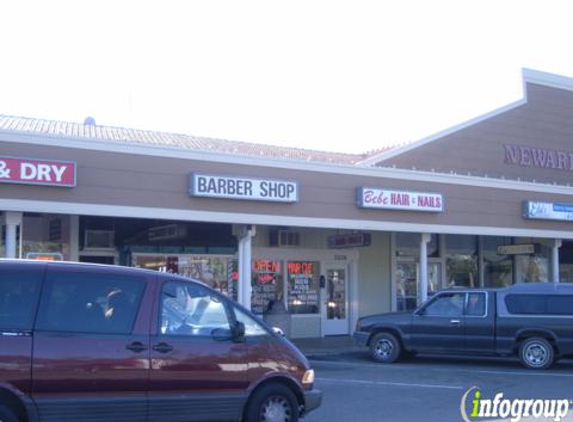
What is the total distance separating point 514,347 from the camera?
15461 mm

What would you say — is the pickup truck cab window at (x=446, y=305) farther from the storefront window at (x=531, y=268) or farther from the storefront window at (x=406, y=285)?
the storefront window at (x=531, y=268)

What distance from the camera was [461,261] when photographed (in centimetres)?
2486

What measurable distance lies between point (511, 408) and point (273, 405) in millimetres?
3933

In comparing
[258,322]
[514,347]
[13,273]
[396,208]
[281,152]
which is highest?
[281,152]

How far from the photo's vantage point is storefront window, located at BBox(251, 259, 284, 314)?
21109 mm

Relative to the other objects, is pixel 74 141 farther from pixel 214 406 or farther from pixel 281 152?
pixel 281 152

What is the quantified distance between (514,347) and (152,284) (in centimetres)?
986

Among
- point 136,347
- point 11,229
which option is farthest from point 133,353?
point 11,229

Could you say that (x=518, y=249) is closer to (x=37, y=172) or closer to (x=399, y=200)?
(x=399, y=200)

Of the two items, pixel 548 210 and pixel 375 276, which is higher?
pixel 548 210

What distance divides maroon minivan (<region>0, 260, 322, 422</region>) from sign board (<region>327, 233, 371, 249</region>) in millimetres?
11664

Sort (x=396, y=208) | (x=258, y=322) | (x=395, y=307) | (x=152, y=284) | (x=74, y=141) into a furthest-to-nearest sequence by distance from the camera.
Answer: (x=395, y=307)
(x=396, y=208)
(x=74, y=141)
(x=258, y=322)
(x=152, y=284)

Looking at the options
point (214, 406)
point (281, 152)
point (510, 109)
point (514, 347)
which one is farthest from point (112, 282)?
point (510, 109)

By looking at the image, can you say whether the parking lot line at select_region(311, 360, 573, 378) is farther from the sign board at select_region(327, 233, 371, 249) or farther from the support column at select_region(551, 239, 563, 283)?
the support column at select_region(551, 239, 563, 283)
